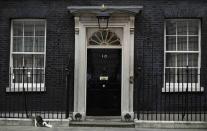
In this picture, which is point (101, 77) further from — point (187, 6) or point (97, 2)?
point (187, 6)

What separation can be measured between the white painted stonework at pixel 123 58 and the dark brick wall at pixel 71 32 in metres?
0.22

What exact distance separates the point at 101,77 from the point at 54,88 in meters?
1.57

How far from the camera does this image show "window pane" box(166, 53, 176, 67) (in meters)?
16.3

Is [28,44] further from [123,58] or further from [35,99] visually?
[123,58]

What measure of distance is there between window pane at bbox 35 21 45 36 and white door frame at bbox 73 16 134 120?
1.22 meters

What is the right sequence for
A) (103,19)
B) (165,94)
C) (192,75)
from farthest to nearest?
(192,75), (165,94), (103,19)

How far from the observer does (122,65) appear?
16.0 metres

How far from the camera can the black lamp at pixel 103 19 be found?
15344 millimetres

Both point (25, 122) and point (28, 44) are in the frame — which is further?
point (28, 44)

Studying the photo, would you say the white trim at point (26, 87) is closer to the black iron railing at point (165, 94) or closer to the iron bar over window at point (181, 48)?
the black iron railing at point (165, 94)

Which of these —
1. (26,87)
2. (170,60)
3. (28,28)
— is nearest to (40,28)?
(28,28)

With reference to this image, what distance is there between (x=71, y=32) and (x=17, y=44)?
1.88 m

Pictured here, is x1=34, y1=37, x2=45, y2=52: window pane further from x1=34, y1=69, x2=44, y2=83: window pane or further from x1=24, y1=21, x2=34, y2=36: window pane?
x1=34, y1=69, x2=44, y2=83: window pane

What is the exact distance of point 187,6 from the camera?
1603 centimetres
